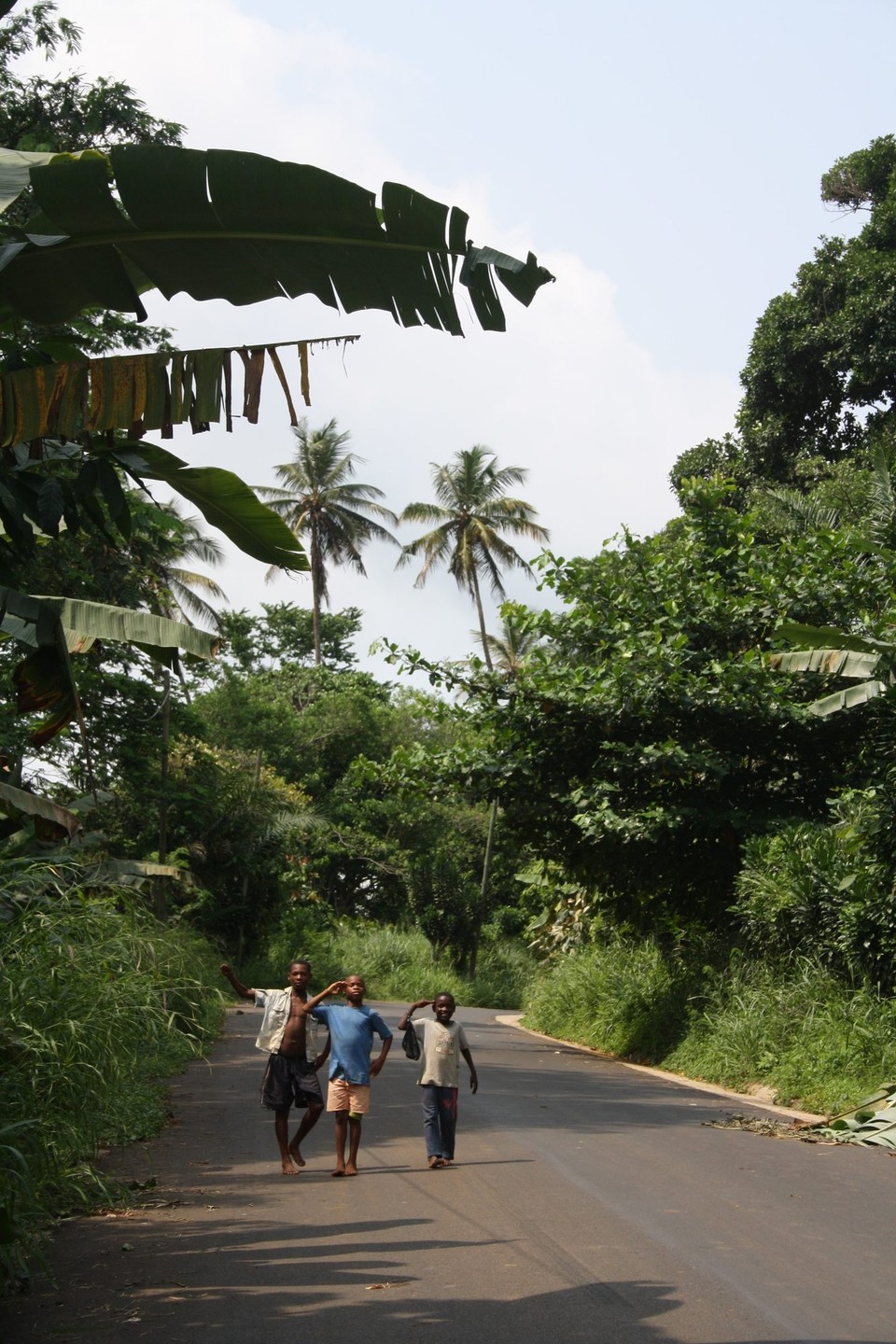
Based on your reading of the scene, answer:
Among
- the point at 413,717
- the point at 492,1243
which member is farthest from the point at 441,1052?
the point at 413,717

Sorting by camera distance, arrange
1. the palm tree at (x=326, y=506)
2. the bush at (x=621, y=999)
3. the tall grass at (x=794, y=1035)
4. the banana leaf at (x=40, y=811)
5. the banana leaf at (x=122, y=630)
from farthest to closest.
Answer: the palm tree at (x=326, y=506)
the bush at (x=621, y=999)
the tall grass at (x=794, y=1035)
the banana leaf at (x=40, y=811)
the banana leaf at (x=122, y=630)

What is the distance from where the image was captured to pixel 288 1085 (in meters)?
10.3

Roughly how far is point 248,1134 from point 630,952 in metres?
12.1

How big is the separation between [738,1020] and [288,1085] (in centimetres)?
839

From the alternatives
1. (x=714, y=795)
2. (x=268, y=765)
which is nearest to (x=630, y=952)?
(x=714, y=795)

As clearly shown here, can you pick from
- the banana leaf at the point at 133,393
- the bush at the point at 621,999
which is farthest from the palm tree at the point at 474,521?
the banana leaf at the point at 133,393

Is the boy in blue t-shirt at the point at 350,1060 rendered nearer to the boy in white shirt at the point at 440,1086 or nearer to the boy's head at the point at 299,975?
the boy's head at the point at 299,975

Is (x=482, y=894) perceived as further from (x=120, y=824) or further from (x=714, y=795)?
(x=714, y=795)

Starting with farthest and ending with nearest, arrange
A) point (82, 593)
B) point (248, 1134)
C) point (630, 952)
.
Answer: point (630, 952) → point (82, 593) → point (248, 1134)

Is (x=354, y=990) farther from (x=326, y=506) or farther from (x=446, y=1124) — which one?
(x=326, y=506)

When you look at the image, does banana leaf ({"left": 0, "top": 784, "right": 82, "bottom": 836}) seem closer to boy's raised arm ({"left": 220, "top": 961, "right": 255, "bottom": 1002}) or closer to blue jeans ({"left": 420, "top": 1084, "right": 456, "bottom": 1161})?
boy's raised arm ({"left": 220, "top": 961, "right": 255, "bottom": 1002})

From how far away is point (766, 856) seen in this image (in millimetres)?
17406

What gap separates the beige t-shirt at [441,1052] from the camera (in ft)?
34.8

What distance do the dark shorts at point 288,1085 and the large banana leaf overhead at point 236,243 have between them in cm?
592
